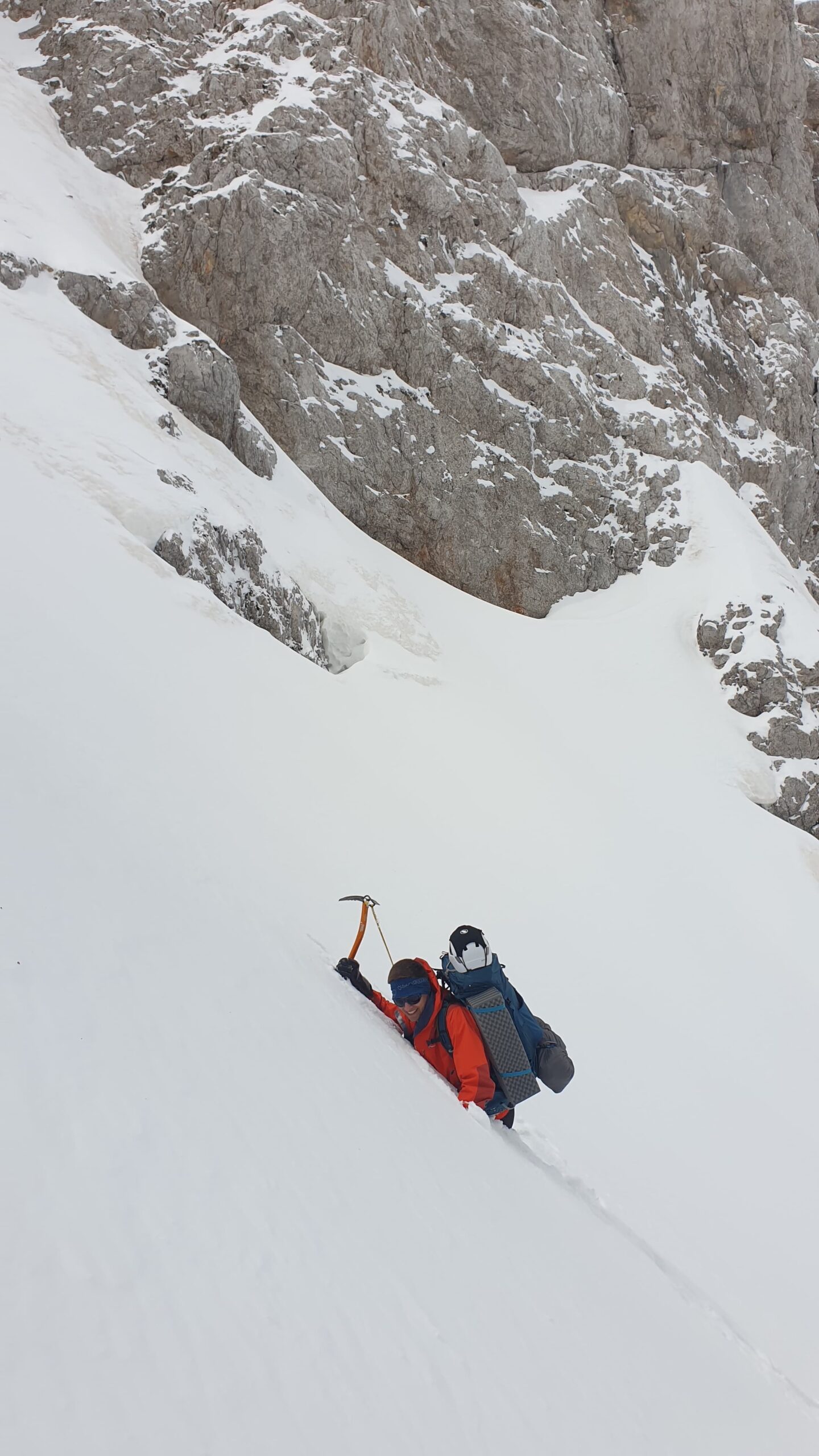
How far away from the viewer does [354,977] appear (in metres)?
5.24

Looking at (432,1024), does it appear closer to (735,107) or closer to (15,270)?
(15,270)

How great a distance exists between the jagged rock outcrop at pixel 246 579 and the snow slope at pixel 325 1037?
A: 21.0 inches

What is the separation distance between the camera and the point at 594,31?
33438 millimetres

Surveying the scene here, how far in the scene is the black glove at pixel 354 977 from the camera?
17.1 feet

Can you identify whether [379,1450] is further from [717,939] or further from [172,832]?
[717,939]

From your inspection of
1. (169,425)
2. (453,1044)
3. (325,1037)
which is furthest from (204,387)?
(325,1037)

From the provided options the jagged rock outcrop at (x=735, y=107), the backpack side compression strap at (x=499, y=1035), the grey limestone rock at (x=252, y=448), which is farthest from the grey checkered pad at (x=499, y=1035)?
the jagged rock outcrop at (x=735, y=107)

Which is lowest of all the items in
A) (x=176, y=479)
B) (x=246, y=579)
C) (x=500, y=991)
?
(x=246, y=579)

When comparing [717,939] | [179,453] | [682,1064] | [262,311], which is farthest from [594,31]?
[682,1064]

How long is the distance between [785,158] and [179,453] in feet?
115

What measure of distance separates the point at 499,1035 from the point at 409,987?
577 millimetres

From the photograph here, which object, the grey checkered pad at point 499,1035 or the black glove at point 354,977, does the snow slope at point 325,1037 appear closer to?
the black glove at point 354,977

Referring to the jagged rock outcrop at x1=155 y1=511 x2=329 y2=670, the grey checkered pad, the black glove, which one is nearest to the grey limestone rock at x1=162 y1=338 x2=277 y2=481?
the jagged rock outcrop at x1=155 y1=511 x2=329 y2=670

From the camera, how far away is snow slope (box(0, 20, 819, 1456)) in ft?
7.18
